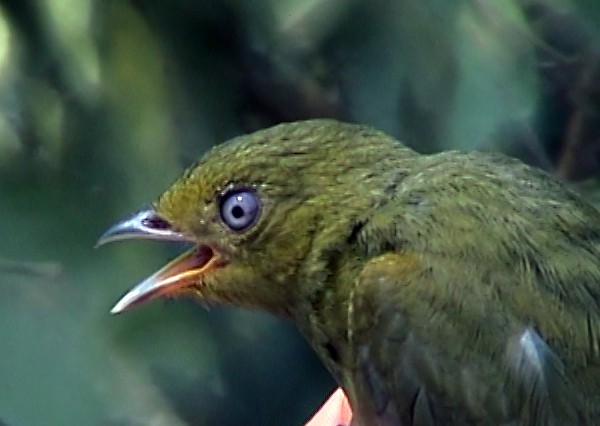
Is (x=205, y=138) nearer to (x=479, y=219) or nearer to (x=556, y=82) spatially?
(x=556, y=82)

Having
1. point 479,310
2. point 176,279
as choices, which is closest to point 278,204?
point 176,279

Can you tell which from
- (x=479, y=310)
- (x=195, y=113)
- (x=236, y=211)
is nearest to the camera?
(x=479, y=310)

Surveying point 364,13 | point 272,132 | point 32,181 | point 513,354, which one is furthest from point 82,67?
point 513,354

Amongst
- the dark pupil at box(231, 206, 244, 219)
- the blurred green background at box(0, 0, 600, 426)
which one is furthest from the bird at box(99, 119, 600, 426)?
the blurred green background at box(0, 0, 600, 426)

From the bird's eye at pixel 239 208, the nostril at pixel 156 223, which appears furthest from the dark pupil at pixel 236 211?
the nostril at pixel 156 223

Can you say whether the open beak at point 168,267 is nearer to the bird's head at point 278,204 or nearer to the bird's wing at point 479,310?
the bird's head at point 278,204

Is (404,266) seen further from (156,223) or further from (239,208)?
(156,223)

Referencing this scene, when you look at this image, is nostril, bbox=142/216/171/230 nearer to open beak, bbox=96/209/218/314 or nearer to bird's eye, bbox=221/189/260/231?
open beak, bbox=96/209/218/314
